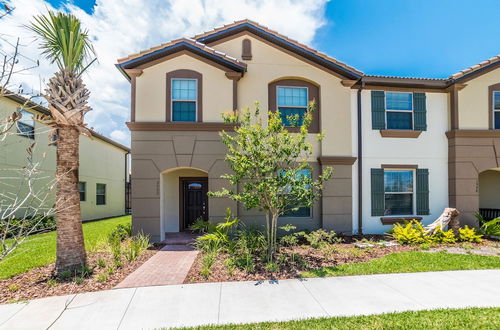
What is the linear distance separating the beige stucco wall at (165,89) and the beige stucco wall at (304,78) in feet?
2.72

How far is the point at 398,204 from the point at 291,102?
6.07 m

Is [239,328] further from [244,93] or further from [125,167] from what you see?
[125,167]

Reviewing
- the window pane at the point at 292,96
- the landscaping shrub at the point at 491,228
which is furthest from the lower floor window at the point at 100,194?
the landscaping shrub at the point at 491,228

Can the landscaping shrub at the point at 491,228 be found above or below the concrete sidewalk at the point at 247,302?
above

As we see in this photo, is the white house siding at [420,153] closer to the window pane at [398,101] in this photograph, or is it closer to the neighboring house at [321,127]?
the neighboring house at [321,127]

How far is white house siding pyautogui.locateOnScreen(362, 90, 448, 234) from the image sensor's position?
34.3 ft

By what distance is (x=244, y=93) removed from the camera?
9.76 meters

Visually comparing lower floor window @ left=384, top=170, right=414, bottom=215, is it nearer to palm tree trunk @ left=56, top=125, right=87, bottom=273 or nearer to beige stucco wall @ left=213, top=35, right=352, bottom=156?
beige stucco wall @ left=213, top=35, right=352, bottom=156

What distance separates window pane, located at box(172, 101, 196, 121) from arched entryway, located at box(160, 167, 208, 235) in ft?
7.46

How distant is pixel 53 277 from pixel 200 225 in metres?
4.81

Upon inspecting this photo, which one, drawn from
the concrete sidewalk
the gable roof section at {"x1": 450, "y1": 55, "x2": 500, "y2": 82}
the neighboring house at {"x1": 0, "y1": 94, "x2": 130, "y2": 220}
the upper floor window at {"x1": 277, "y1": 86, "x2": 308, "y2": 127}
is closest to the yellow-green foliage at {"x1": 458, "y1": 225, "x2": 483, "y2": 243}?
the concrete sidewalk

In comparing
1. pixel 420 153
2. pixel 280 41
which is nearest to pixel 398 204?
pixel 420 153

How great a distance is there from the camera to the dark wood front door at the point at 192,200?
11.2 m

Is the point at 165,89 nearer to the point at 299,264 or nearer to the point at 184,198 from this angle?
the point at 184,198
